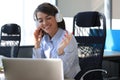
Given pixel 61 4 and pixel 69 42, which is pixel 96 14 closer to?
pixel 69 42

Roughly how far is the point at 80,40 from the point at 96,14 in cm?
31

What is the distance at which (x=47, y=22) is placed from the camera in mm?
2002

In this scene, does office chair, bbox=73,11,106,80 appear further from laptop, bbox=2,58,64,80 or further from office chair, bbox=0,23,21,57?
laptop, bbox=2,58,64,80

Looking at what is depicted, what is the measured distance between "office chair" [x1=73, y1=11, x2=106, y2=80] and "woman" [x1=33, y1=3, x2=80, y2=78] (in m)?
0.42

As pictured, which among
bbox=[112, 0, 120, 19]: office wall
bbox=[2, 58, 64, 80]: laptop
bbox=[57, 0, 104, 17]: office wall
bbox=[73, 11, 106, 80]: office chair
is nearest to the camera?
bbox=[2, 58, 64, 80]: laptop

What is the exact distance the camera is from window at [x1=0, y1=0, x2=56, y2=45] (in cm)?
393

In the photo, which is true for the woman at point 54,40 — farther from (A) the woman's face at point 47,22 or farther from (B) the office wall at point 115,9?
(B) the office wall at point 115,9

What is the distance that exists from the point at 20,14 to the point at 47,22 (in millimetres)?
2116

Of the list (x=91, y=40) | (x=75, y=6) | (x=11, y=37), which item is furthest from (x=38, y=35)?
(x=75, y=6)

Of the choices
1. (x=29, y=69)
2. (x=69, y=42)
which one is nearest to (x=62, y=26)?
(x=69, y=42)

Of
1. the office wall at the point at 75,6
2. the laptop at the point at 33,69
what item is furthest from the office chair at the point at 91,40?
the office wall at the point at 75,6

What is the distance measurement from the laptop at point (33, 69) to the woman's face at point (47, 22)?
745 mm

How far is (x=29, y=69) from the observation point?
50.9 inches

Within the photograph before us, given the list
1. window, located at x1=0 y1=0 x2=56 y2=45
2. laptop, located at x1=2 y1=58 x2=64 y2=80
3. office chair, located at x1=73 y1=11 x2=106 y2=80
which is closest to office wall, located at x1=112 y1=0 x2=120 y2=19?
window, located at x1=0 y1=0 x2=56 y2=45
